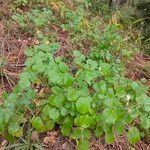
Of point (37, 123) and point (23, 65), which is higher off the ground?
point (37, 123)

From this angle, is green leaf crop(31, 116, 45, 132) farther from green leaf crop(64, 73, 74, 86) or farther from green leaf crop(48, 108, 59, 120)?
green leaf crop(64, 73, 74, 86)

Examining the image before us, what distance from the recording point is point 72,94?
2117 mm

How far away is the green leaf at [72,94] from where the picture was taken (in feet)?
6.91

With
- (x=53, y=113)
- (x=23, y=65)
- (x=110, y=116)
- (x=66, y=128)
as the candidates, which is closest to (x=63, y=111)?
(x=53, y=113)

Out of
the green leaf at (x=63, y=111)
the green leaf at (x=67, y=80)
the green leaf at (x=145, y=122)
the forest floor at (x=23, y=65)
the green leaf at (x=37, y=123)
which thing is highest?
the green leaf at (x=67, y=80)

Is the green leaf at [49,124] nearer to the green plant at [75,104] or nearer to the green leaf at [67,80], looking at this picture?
the green plant at [75,104]

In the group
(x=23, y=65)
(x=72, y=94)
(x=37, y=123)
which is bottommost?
(x=23, y=65)

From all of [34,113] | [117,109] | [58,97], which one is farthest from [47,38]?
[117,109]

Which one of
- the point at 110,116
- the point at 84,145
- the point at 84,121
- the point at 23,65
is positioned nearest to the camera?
the point at 110,116

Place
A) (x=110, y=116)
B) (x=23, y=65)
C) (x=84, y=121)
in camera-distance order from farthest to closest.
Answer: (x=23, y=65)
(x=84, y=121)
(x=110, y=116)

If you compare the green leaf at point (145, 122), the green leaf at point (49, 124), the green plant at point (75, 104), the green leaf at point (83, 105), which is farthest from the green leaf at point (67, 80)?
Answer: the green leaf at point (145, 122)

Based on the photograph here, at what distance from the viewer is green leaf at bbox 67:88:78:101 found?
2.11 m

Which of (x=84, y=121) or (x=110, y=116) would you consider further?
(x=84, y=121)

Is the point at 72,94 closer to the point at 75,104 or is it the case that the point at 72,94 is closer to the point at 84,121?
the point at 75,104
